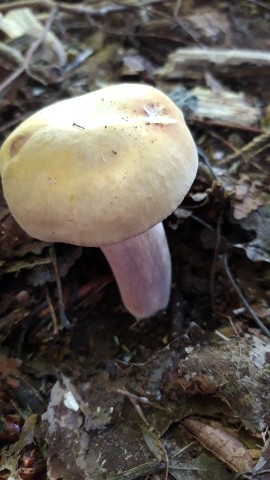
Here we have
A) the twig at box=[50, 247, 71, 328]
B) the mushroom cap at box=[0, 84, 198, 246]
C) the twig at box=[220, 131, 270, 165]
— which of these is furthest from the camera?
the twig at box=[220, 131, 270, 165]

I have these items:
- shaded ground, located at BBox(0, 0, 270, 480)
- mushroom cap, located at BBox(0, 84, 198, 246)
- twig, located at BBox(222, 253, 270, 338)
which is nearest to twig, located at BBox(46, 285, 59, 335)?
shaded ground, located at BBox(0, 0, 270, 480)

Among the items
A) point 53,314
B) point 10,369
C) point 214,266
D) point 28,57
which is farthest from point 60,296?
point 28,57

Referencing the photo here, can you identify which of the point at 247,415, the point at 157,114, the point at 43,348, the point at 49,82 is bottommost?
the point at 43,348

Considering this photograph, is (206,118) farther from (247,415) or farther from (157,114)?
(247,415)

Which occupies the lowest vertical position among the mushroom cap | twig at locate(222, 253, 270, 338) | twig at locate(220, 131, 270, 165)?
twig at locate(222, 253, 270, 338)

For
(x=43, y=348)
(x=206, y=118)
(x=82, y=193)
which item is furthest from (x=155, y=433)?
(x=206, y=118)

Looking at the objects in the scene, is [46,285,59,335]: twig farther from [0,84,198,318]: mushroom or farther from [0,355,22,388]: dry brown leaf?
[0,84,198,318]: mushroom

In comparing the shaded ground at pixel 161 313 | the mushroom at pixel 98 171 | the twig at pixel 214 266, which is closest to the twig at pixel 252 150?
the shaded ground at pixel 161 313
